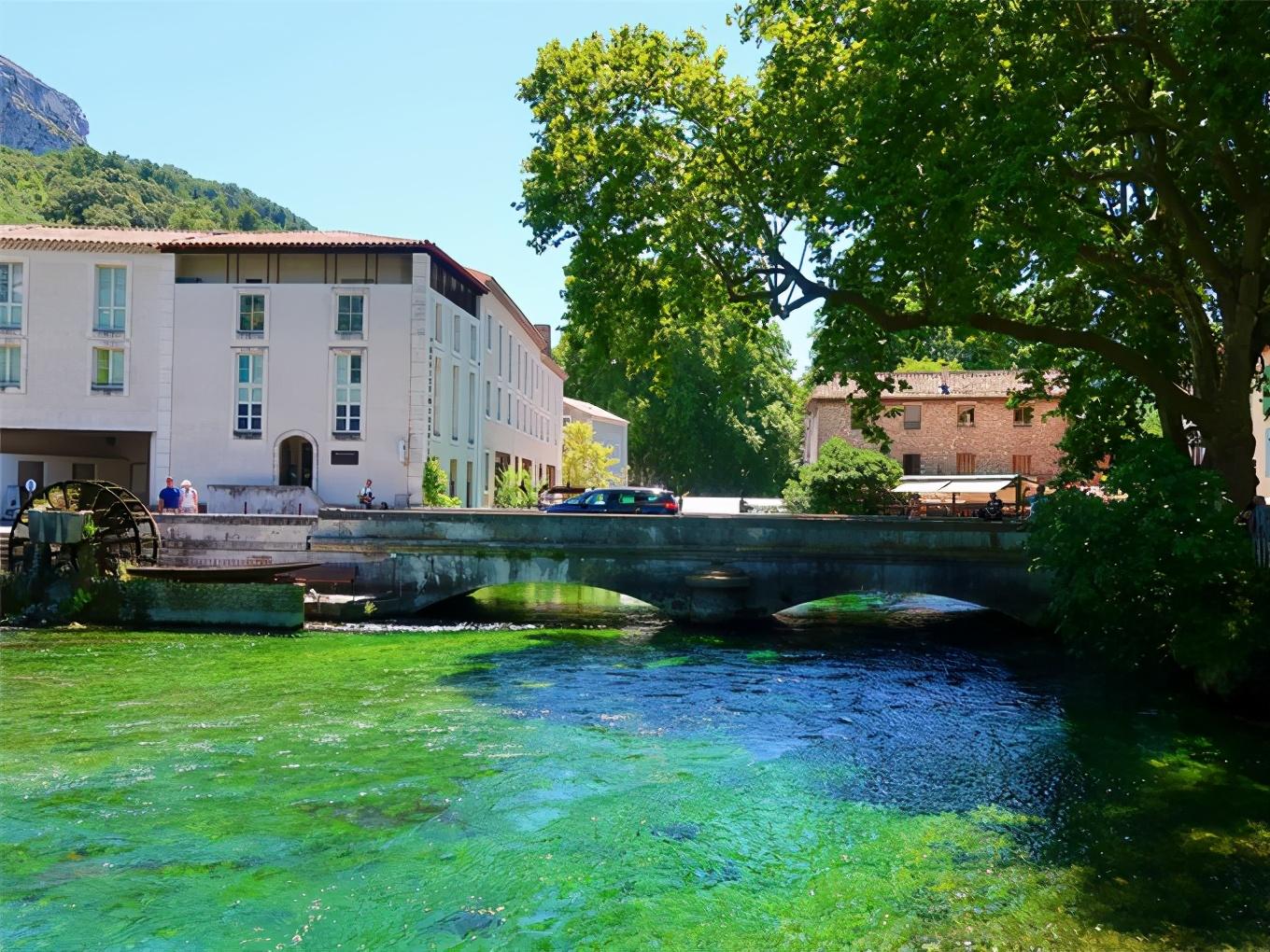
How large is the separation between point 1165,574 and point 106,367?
113ft

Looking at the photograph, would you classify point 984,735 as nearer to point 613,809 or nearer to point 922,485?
point 613,809

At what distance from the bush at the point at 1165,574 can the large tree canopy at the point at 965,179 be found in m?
2.62

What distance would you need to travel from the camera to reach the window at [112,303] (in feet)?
117

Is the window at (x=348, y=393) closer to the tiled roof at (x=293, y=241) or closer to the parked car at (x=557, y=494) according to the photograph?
the tiled roof at (x=293, y=241)

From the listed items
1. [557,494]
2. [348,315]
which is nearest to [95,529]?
[348,315]

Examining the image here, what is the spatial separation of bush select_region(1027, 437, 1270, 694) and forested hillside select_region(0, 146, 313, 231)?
81.4m

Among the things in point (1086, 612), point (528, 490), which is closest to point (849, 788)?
point (1086, 612)

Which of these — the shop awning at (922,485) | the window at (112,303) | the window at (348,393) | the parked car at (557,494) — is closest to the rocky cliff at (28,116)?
the window at (112,303)

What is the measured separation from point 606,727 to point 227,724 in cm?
482

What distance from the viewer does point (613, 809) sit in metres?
9.93

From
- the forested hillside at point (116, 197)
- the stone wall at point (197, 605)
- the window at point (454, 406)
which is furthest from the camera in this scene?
the forested hillside at point (116, 197)

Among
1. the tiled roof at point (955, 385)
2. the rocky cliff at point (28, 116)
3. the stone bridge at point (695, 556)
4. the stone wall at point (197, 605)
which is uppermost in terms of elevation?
the rocky cliff at point (28, 116)

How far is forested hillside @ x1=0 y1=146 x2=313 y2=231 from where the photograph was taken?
88625 mm

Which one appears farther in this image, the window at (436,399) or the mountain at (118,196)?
the mountain at (118,196)
